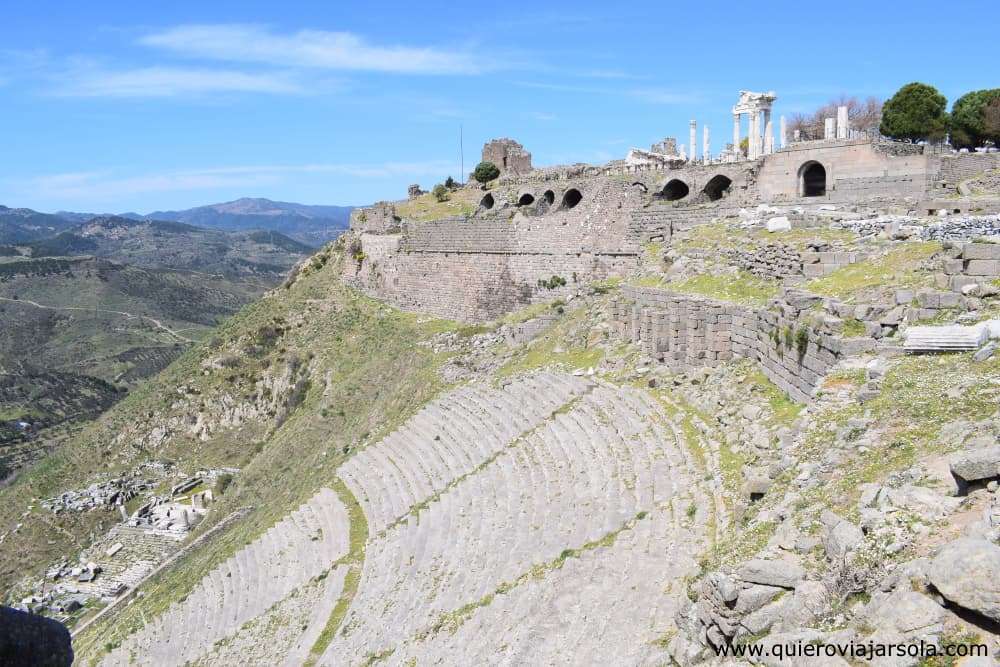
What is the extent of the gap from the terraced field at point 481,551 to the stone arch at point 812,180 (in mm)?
12664

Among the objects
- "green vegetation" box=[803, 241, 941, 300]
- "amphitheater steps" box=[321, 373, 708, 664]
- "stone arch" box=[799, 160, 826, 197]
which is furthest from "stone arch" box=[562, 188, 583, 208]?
"green vegetation" box=[803, 241, 941, 300]

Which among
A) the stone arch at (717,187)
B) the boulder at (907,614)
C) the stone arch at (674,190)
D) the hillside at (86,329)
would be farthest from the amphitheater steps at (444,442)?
the hillside at (86,329)

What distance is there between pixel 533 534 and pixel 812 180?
1886 centimetres

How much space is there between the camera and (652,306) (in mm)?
15883

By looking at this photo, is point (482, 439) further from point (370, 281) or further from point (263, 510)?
point (370, 281)

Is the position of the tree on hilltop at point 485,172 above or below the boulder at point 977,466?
above

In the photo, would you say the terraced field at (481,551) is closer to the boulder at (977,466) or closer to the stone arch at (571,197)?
the boulder at (977,466)

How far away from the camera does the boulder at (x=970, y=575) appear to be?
427 cm

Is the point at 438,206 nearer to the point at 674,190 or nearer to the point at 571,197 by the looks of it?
the point at 571,197

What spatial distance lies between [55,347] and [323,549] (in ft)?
318

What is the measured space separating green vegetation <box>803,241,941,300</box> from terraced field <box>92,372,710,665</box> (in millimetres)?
3143

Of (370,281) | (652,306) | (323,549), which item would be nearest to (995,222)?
(652,306)

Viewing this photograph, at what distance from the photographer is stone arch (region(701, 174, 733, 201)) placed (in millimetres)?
27638

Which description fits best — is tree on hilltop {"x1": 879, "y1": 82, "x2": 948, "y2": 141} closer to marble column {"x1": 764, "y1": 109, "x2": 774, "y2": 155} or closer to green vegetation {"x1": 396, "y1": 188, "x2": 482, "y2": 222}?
marble column {"x1": 764, "y1": 109, "x2": 774, "y2": 155}
